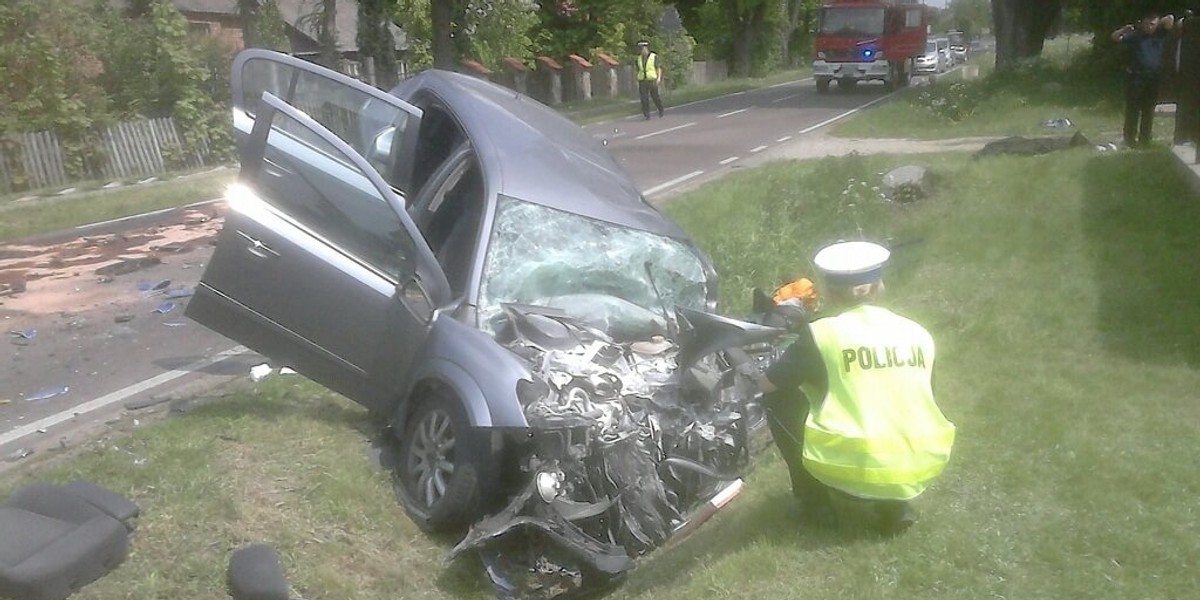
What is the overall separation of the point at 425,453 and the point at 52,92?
55.1 feet

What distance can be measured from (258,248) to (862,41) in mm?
29774

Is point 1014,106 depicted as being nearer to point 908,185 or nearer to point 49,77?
point 908,185

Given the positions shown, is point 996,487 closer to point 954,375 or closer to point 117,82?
point 954,375

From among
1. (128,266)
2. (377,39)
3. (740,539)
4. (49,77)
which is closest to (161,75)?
(49,77)

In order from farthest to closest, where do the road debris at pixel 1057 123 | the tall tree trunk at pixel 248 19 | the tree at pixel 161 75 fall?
the tall tree trunk at pixel 248 19 < the tree at pixel 161 75 < the road debris at pixel 1057 123

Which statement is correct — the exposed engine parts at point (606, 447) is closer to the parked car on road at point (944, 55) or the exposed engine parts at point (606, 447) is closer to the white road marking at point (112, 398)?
the white road marking at point (112, 398)

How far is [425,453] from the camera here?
16.7 ft

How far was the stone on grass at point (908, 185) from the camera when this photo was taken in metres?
11.3

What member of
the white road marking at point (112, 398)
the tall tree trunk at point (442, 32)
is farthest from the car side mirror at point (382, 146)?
the tall tree trunk at point (442, 32)

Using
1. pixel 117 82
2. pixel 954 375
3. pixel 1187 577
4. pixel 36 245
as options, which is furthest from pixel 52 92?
pixel 1187 577

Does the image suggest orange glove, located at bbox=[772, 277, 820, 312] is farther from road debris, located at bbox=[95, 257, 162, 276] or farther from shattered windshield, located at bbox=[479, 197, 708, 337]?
road debris, located at bbox=[95, 257, 162, 276]

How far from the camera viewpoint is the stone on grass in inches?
447

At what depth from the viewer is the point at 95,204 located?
15.5 metres

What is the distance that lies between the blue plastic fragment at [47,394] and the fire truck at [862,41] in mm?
29196
